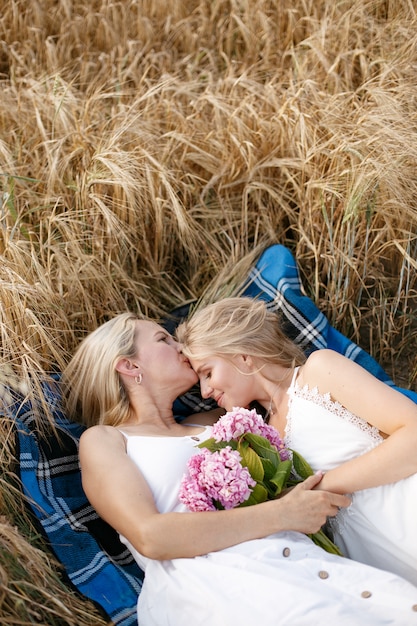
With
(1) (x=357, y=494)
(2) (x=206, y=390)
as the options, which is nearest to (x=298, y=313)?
(2) (x=206, y=390)

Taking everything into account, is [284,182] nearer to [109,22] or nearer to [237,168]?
[237,168]

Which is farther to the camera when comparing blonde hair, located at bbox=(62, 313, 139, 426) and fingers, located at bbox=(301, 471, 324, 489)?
blonde hair, located at bbox=(62, 313, 139, 426)

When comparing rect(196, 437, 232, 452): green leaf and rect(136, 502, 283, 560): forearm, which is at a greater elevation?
rect(196, 437, 232, 452): green leaf

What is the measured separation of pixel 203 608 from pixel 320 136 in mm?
2370

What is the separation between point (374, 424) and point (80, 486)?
3.71 ft

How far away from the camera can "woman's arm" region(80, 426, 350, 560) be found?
238cm

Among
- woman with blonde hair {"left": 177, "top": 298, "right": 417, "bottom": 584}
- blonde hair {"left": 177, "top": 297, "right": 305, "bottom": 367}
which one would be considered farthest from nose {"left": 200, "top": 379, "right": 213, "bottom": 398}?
blonde hair {"left": 177, "top": 297, "right": 305, "bottom": 367}

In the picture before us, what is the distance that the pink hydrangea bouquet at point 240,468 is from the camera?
238 cm

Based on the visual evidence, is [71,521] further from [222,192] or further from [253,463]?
[222,192]

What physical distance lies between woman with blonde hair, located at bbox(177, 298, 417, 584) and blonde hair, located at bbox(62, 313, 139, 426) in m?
0.24

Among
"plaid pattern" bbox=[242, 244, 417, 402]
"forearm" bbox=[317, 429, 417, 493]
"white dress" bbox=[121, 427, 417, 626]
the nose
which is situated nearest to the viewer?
"white dress" bbox=[121, 427, 417, 626]

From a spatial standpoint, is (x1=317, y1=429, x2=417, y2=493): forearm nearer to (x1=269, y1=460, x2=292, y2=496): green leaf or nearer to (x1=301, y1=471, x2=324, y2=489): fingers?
(x1=301, y1=471, x2=324, y2=489): fingers

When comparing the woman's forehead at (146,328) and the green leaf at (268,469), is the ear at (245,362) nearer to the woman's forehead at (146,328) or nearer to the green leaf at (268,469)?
the woman's forehead at (146,328)

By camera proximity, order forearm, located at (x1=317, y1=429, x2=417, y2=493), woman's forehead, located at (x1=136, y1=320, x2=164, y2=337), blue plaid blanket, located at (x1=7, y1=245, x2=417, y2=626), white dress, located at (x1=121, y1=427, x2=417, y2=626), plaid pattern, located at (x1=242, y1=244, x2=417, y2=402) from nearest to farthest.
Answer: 1. white dress, located at (x1=121, y1=427, x2=417, y2=626)
2. forearm, located at (x1=317, y1=429, x2=417, y2=493)
3. blue plaid blanket, located at (x1=7, y1=245, x2=417, y2=626)
4. woman's forehead, located at (x1=136, y1=320, x2=164, y2=337)
5. plaid pattern, located at (x1=242, y1=244, x2=417, y2=402)
